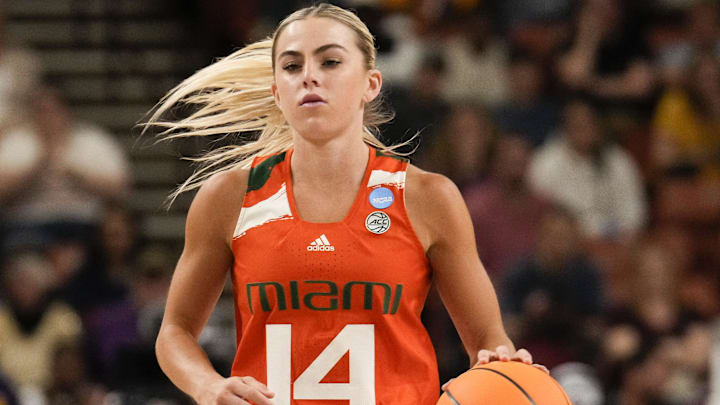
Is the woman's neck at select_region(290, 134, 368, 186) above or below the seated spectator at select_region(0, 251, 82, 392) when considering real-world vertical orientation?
above

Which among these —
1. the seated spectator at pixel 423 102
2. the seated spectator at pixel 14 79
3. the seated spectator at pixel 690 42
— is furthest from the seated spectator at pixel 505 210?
the seated spectator at pixel 14 79

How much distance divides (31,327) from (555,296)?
3.40 m

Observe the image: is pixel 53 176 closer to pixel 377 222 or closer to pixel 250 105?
pixel 250 105

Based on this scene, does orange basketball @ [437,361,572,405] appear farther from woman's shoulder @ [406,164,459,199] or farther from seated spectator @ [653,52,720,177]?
seated spectator @ [653,52,720,177]

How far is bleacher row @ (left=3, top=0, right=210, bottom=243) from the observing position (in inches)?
354

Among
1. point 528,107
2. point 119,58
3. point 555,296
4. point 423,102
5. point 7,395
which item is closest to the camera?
point 7,395

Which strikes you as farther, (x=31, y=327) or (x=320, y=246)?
(x=31, y=327)

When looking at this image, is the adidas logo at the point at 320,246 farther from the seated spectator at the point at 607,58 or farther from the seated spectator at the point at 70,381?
the seated spectator at the point at 607,58

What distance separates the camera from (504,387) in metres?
2.69

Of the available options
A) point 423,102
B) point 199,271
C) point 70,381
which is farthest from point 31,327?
point 199,271

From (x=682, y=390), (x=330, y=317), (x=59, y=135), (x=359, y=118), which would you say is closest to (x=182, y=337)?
(x=330, y=317)

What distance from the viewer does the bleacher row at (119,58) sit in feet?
29.5

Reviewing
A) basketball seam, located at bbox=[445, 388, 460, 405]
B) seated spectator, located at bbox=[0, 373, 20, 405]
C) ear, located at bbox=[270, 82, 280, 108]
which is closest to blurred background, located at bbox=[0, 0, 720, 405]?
seated spectator, located at bbox=[0, 373, 20, 405]

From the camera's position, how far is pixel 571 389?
255 inches
